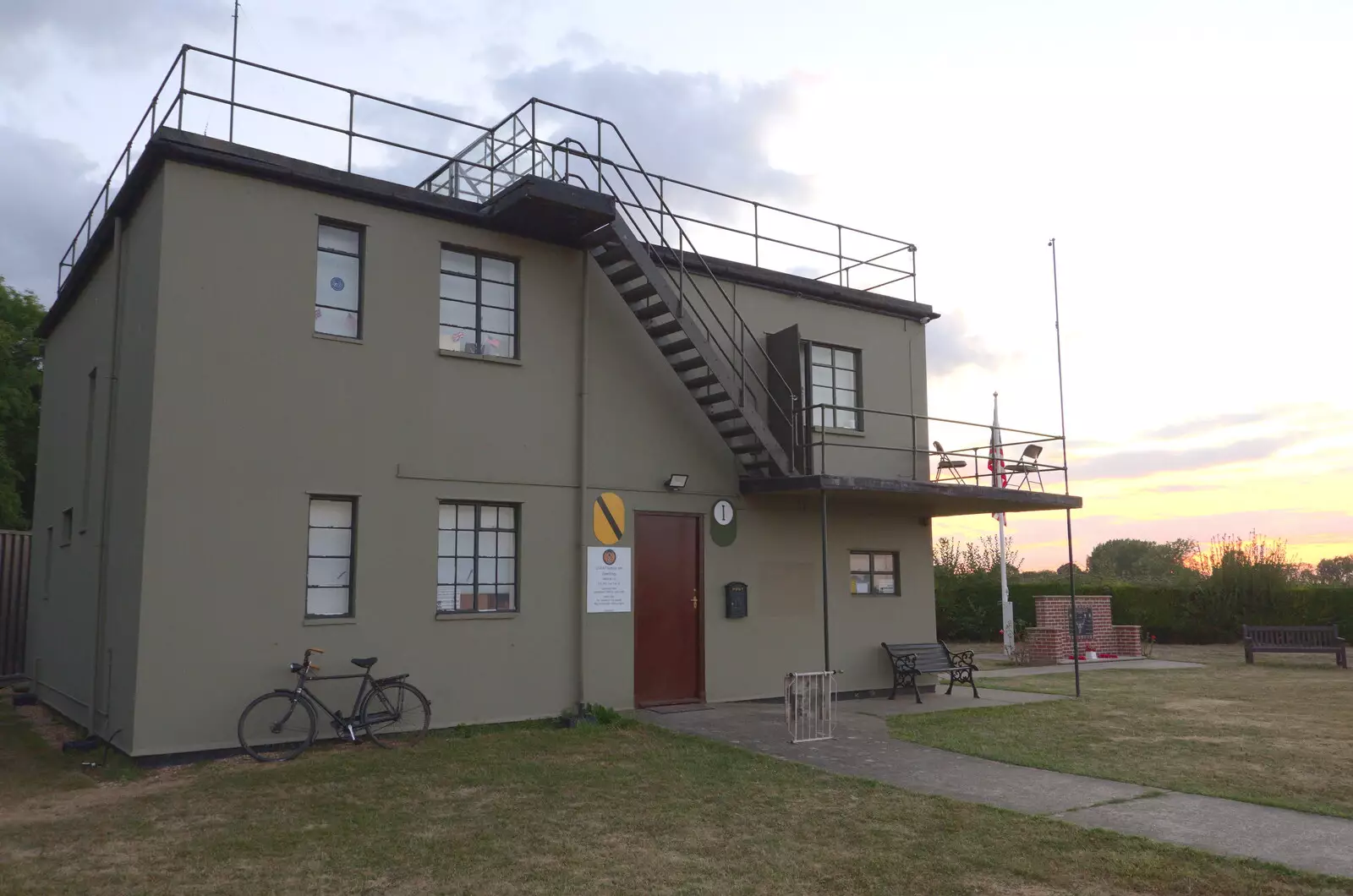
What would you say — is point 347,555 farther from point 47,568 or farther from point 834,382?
point 834,382

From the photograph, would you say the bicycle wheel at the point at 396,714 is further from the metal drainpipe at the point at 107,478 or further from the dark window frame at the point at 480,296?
the dark window frame at the point at 480,296

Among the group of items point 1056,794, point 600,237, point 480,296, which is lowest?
point 1056,794

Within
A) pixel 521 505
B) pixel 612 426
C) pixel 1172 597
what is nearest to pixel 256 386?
pixel 521 505

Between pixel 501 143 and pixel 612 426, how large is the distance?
12.7 feet

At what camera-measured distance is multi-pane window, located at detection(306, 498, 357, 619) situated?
10.8 meters

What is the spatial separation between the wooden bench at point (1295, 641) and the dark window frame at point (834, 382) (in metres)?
12.1


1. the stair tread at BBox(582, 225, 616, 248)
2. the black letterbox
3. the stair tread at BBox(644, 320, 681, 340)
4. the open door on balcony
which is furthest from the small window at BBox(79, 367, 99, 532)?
the open door on balcony

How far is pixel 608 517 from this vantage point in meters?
12.8

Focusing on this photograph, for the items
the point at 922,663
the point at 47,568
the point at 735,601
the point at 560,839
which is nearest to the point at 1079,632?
the point at 922,663

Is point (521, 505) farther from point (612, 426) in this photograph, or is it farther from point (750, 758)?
point (750, 758)

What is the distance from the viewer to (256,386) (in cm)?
1052

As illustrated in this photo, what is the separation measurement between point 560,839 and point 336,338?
247 inches

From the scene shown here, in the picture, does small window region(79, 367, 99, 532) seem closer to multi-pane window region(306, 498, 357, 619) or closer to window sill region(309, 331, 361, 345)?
multi-pane window region(306, 498, 357, 619)

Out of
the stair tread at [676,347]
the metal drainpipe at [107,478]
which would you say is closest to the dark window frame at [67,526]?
the metal drainpipe at [107,478]
